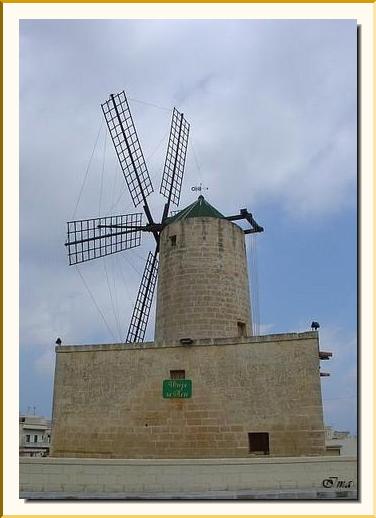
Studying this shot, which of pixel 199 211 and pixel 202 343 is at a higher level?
pixel 199 211

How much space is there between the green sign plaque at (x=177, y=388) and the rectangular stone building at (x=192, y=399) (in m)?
0.02

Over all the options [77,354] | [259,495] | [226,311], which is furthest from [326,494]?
[77,354]

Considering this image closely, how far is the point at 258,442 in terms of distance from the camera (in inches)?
480

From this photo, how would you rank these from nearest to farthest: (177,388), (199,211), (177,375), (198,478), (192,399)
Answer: (198,478)
(192,399)
(177,388)
(177,375)
(199,211)

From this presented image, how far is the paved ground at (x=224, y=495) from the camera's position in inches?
401

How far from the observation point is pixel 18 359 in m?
5.23

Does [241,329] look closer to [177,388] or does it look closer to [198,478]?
[177,388]

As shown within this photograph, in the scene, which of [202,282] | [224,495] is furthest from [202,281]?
[224,495]

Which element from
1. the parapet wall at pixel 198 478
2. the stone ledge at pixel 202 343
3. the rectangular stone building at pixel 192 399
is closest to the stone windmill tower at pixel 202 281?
the stone ledge at pixel 202 343

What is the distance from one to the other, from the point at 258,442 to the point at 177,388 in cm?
212

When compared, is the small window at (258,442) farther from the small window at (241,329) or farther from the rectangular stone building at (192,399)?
the small window at (241,329)

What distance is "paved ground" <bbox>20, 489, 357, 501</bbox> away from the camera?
33.4ft

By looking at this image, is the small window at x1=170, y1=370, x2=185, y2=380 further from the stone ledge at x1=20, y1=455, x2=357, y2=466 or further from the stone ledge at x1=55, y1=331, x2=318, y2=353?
the stone ledge at x1=20, y1=455, x2=357, y2=466

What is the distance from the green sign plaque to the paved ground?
2497 mm
